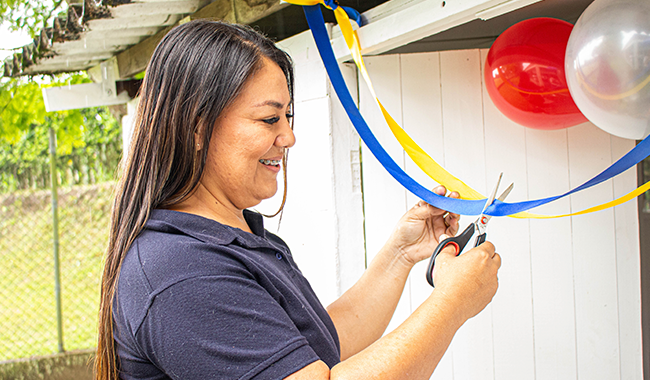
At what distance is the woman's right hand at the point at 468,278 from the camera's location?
0.97 meters

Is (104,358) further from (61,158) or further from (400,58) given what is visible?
(61,158)

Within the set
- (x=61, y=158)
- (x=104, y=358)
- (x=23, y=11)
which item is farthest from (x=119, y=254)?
(x=61, y=158)

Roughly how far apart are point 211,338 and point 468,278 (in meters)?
0.52

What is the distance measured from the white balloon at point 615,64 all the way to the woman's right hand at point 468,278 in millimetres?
561

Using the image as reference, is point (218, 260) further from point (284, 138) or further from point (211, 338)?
point (284, 138)

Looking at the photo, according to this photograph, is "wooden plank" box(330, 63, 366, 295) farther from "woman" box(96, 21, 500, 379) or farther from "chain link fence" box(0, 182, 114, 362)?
"chain link fence" box(0, 182, 114, 362)

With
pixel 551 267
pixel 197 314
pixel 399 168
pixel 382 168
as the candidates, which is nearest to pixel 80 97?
pixel 382 168

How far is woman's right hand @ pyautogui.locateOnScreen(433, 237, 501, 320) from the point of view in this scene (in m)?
0.97

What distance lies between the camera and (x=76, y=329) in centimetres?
544

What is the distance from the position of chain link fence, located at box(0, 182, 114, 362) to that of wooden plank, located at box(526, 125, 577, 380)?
441 centimetres

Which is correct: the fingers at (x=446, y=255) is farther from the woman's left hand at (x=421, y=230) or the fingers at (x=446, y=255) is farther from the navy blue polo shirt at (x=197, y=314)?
the navy blue polo shirt at (x=197, y=314)

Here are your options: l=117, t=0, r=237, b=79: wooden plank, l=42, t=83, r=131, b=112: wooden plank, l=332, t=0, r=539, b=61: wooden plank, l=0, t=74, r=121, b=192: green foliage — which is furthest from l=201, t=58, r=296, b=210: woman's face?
l=0, t=74, r=121, b=192: green foliage

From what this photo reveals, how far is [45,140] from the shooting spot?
24.3 feet

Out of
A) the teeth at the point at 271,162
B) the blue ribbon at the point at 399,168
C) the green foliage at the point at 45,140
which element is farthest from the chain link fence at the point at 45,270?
the teeth at the point at 271,162
